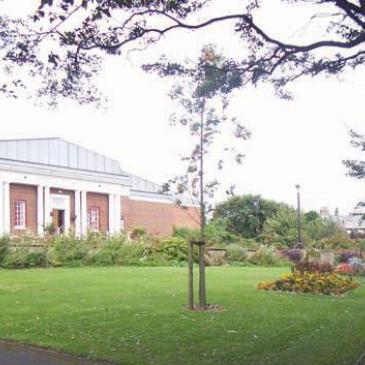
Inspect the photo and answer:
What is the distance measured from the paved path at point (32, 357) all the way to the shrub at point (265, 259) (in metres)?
25.5

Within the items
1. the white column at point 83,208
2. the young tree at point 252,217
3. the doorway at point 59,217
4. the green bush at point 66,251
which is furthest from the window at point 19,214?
the young tree at point 252,217

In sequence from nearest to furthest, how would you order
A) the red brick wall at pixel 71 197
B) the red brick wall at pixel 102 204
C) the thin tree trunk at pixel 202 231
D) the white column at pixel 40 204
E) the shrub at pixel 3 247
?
the thin tree trunk at pixel 202 231 → the shrub at pixel 3 247 → the white column at pixel 40 204 → the red brick wall at pixel 71 197 → the red brick wall at pixel 102 204

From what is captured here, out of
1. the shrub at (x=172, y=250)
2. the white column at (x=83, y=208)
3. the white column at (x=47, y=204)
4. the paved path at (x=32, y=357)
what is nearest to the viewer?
the paved path at (x=32, y=357)

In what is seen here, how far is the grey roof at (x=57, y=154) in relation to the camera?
1821 inches

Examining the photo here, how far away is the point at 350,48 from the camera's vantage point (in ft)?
31.8

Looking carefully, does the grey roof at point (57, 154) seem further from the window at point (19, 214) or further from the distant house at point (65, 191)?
the window at point (19, 214)

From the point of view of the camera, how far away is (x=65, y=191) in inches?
2000

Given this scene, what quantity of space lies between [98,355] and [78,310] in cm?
372

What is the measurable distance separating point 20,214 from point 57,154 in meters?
6.06

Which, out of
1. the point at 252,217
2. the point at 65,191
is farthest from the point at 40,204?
the point at 252,217

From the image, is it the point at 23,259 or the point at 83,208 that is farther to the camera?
the point at 83,208

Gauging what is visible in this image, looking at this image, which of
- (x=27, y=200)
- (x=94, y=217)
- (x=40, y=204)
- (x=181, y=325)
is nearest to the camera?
(x=181, y=325)

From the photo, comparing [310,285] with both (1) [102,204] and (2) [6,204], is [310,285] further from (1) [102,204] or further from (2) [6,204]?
(1) [102,204]

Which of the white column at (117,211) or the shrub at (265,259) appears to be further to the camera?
the white column at (117,211)
